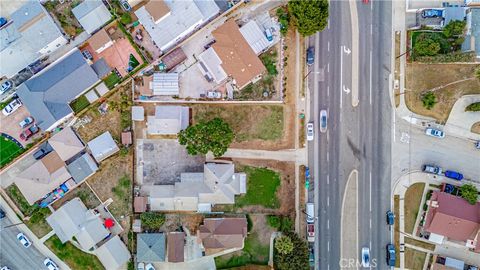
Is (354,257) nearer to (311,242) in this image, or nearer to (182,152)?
(311,242)

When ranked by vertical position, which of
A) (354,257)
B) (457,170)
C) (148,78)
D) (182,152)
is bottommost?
(354,257)

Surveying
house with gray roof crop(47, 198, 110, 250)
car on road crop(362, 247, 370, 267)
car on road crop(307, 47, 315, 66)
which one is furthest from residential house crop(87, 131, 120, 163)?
car on road crop(362, 247, 370, 267)

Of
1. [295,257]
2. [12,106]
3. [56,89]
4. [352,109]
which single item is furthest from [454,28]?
[12,106]

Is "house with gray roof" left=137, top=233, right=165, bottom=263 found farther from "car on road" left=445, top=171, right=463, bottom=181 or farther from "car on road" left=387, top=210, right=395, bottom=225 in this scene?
"car on road" left=445, top=171, right=463, bottom=181

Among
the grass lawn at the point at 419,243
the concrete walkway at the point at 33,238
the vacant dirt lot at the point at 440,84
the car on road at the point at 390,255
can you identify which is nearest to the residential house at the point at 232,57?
the vacant dirt lot at the point at 440,84

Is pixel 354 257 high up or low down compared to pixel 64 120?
down

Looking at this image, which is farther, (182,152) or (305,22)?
(182,152)

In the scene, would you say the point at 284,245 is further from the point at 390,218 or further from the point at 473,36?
the point at 473,36

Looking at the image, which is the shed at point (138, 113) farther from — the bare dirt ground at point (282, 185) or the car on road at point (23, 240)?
the car on road at point (23, 240)

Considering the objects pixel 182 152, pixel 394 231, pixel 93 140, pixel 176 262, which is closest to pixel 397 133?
pixel 394 231
